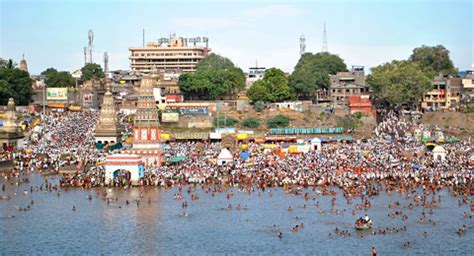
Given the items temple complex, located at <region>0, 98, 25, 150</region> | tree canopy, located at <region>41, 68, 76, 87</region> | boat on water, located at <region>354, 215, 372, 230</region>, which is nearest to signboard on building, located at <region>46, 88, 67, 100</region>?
tree canopy, located at <region>41, 68, 76, 87</region>

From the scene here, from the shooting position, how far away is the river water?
52.5m

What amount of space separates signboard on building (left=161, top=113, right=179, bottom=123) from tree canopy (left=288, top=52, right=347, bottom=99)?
19.2 meters

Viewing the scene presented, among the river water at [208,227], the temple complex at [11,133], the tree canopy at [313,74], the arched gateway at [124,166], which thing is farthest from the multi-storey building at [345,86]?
the river water at [208,227]

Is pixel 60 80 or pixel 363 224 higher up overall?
pixel 60 80

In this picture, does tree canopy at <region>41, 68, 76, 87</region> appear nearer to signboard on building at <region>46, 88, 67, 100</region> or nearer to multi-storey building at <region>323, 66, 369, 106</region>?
signboard on building at <region>46, 88, 67, 100</region>

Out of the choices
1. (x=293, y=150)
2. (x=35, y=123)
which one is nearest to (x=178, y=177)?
(x=293, y=150)

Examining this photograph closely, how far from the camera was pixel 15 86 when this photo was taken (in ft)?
387

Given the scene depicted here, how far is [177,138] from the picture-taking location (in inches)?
3944

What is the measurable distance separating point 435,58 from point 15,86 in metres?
61.8

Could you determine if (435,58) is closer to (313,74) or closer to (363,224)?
(313,74)

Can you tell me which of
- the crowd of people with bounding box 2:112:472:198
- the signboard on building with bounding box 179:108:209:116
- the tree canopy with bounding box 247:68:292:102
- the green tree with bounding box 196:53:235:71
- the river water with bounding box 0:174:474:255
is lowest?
the river water with bounding box 0:174:474:255

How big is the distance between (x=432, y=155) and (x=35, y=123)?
4705 centimetres

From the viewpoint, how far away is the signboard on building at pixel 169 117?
109 metres

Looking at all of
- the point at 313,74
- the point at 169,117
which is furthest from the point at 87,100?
the point at 313,74
